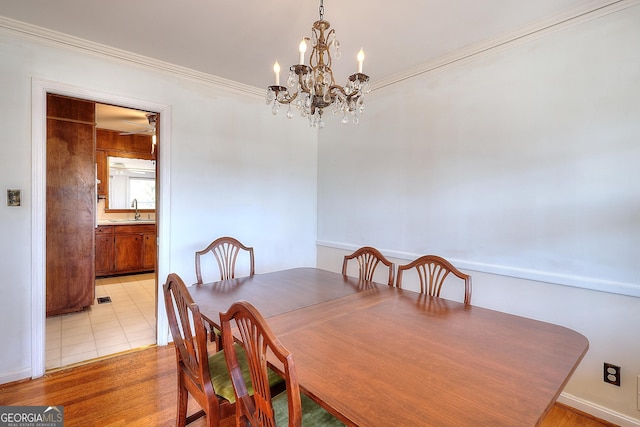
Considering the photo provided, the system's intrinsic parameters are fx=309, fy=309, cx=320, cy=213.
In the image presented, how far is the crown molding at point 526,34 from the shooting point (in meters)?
1.83

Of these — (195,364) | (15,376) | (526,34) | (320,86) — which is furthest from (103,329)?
(526,34)

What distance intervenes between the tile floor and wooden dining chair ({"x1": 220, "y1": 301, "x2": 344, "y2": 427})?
7.23 ft

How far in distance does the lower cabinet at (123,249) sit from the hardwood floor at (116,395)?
2.75m

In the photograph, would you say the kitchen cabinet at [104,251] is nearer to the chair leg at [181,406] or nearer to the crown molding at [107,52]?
the crown molding at [107,52]

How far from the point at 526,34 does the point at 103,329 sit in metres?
4.44

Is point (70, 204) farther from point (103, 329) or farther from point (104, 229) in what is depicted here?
point (104, 229)

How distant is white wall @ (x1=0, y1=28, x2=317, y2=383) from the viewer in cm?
217

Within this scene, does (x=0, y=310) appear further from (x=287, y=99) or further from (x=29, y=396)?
(x=287, y=99)

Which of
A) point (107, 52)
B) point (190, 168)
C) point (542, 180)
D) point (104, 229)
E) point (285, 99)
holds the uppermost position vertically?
point (107, 52)

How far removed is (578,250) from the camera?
194cm

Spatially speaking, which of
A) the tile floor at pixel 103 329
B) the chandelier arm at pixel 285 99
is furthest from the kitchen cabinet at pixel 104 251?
the chandelier arm at pixel 285 99

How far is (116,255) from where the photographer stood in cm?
507

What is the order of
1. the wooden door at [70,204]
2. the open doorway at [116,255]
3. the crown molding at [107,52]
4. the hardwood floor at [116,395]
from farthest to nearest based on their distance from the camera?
the wooden door at [70,204] < the open doorway at [116,255] < the crown molding at [107,52] < the hardwood floor at [116,395]

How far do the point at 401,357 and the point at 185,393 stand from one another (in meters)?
1.20
